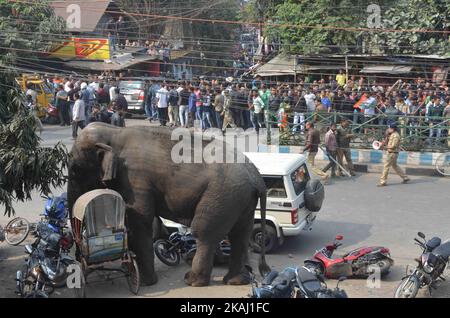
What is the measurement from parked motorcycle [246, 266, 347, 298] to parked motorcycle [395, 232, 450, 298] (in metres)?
1.53

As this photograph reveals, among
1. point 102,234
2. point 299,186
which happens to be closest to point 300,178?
point 299,186

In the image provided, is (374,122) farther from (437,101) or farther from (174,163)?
(174,163)

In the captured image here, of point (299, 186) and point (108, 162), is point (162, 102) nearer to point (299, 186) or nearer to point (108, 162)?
point (299, 186)

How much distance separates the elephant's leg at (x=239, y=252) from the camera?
11062mm

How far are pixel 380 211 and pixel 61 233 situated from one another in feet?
24.4

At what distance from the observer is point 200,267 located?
10781 mm

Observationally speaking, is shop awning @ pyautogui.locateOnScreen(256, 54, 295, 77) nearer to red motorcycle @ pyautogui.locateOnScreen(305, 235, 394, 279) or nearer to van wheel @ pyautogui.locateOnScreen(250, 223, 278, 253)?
van wheel @ pyautogui.locateOnScreen(250, 223, 278, 253)

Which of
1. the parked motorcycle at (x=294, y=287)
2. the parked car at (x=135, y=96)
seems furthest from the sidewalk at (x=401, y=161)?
the parked motorcycle at (x=294, y=287)

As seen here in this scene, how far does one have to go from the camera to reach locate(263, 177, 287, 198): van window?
12664 mm

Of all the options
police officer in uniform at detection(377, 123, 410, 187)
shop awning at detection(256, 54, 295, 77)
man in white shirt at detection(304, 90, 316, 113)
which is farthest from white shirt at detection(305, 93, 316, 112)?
police officer in uniform at detection(377, 123, 410, 187)

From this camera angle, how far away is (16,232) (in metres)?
12.9

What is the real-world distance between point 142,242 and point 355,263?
3450mm

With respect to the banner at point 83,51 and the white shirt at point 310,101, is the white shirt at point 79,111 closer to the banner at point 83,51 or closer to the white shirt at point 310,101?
the banner at point 83,51
